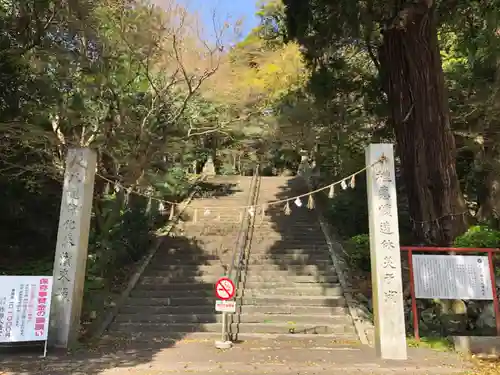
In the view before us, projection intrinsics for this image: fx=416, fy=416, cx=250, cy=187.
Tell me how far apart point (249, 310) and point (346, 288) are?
2218 millimetres

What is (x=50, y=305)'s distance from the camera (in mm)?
6312

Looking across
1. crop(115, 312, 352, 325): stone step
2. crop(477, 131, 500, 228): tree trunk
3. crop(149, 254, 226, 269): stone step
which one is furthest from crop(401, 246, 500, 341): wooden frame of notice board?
crop(149, 254, 226, 269): stone step

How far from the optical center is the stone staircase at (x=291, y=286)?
26.0 ft

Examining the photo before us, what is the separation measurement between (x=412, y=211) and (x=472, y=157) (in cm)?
402

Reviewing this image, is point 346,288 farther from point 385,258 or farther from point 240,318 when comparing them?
point 385,258

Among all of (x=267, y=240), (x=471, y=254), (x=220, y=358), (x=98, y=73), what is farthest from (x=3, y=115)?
(x=471, y=254)

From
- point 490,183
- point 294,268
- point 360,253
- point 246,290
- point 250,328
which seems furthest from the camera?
point 490,183

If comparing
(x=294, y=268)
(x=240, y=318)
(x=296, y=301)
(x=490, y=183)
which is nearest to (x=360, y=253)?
(x=294, y=268)

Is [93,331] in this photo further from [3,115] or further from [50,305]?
[3,115]

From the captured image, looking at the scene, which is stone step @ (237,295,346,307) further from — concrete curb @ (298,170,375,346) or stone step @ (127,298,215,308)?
stone step @ (127,298,215,308)

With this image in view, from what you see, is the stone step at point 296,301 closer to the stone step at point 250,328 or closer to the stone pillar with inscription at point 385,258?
the stone step at point 250,328

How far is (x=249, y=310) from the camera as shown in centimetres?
853

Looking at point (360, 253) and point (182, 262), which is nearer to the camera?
point (360, 253)

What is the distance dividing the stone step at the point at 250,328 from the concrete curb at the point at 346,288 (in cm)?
22
